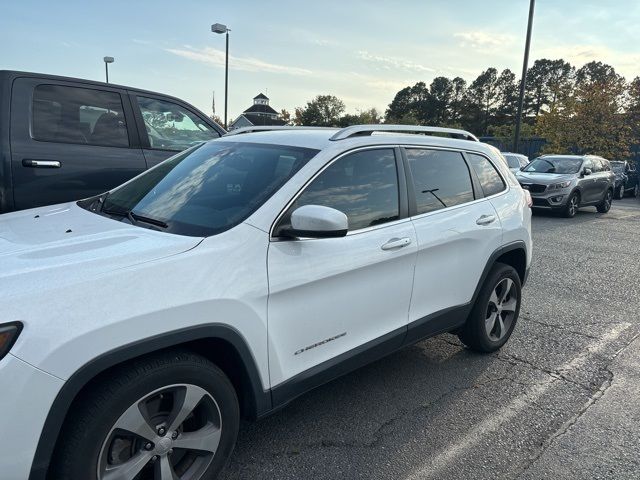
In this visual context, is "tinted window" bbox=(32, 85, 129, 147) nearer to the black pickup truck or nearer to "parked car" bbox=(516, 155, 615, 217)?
the black pickup truck

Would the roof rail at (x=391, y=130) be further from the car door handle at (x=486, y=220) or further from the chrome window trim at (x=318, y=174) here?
the car door handle at (x=486, y=220)

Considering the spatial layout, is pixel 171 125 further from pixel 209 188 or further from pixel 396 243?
pixel 396 243

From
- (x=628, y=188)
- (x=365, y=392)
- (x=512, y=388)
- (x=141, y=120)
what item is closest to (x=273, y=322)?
(x=365, y=392)

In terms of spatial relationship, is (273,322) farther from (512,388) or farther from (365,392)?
(512,388)

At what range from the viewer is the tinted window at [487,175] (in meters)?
3.89

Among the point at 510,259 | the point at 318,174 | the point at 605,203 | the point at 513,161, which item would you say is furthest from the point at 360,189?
the point at 513,161

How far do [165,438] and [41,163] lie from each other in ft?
10.1

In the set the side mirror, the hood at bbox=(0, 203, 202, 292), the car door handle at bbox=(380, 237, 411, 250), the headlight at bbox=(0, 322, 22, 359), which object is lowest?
the headlight at bbox=(0, 322, 22, 359)

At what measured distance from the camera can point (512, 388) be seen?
3.54m

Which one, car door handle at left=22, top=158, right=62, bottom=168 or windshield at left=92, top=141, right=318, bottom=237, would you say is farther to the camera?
Result: car door handle at left=22, top=158, right=62, bottom=168

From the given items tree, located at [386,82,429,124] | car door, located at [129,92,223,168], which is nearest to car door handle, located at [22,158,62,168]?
car door, located at [129,92,223,168]

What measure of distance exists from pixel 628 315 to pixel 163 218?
4880 millimetres

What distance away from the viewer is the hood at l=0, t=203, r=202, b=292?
189cm

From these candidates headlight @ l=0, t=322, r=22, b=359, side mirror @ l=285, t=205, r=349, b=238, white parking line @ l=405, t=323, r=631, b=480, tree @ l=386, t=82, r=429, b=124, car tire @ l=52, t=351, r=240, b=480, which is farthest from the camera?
tree @ l=386, t=82, r=429, b=124
